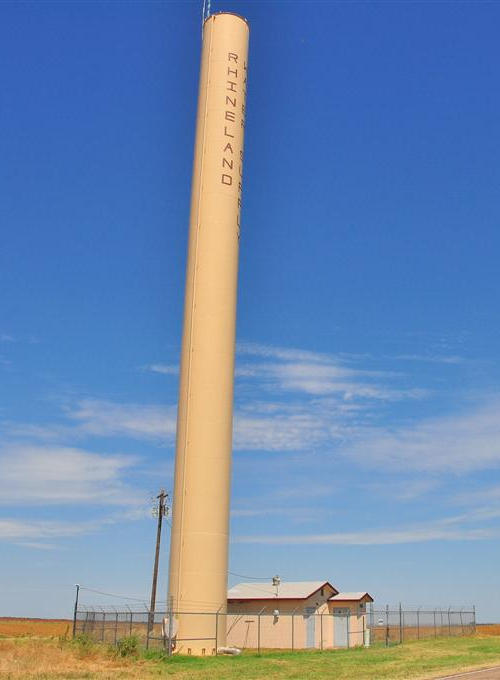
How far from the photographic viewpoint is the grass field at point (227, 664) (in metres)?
32.7

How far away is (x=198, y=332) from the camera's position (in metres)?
48.2

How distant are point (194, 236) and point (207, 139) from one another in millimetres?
6810

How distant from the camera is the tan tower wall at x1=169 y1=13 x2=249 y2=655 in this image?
1740 inches

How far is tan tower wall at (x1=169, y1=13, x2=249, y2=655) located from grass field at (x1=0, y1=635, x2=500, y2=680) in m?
4.41

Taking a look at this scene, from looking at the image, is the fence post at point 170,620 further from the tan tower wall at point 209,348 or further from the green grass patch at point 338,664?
the green grass patch at point 338,664

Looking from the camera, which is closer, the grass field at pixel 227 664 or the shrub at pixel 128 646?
the grass field at pixel 227 664

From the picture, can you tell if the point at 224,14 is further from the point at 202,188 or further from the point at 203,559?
the point at 203,559

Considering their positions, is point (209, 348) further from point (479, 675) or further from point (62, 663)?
point (479, 675)

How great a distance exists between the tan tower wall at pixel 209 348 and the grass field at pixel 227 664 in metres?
4.41

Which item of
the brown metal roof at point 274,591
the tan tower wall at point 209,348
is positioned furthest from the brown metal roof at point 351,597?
the tan tower wall at point 209,348

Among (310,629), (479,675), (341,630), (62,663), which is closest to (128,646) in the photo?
(62,663)

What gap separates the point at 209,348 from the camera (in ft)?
157

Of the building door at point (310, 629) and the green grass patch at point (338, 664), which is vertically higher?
the building door at point (310, 629)

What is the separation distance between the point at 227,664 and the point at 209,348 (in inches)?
723
